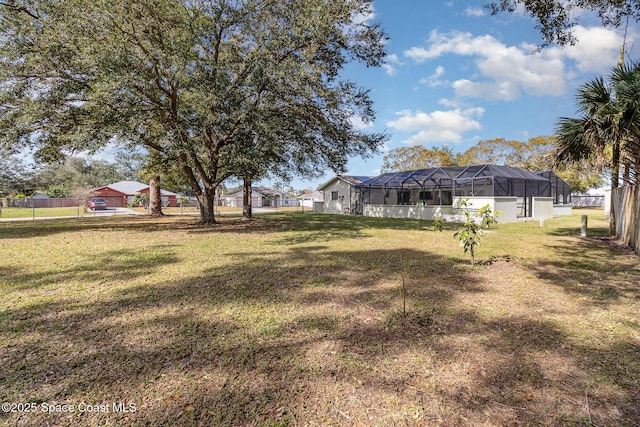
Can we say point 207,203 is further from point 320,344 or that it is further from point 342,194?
point 342,194

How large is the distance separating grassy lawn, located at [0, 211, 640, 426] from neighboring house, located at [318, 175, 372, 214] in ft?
66.8

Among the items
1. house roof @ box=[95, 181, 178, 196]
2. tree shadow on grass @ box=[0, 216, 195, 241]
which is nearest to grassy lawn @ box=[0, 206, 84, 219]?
tree shadow on grass @ box=[0, 216, 195, 241]

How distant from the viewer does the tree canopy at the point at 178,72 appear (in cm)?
945

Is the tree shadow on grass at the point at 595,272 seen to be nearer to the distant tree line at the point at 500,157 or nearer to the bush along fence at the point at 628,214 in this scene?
the bush along fence at the point at 628,214

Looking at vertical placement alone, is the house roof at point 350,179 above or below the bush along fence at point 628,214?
above

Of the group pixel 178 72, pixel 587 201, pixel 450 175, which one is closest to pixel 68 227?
pixel 178 72

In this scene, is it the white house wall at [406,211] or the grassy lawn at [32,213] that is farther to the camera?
the grassy lawn at [32,213]

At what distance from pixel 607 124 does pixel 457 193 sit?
13.2 meters

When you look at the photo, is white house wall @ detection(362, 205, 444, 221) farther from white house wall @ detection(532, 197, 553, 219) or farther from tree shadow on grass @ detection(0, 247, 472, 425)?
tree shadow on grass @ detection(0, 247, 472, 425)

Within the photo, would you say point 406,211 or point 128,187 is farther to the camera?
point 128,187

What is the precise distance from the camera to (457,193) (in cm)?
2138

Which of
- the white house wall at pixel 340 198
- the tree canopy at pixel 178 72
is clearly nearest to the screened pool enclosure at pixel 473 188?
the white house wall at pixel 340 198

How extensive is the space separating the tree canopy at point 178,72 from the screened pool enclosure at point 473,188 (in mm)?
9053

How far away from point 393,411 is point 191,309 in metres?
2.76
